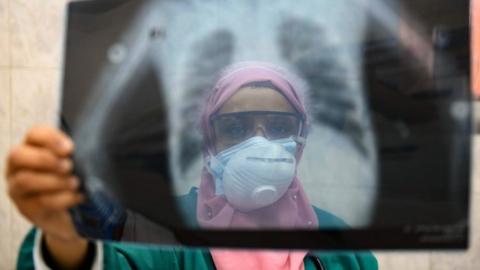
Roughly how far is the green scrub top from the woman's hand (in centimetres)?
11

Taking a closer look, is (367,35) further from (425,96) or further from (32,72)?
(32,72)

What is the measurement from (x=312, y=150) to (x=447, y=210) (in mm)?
120

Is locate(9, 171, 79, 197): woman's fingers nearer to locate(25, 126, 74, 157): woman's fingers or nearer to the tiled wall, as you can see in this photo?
locate(25, 126, 74, 157): woman's fingers

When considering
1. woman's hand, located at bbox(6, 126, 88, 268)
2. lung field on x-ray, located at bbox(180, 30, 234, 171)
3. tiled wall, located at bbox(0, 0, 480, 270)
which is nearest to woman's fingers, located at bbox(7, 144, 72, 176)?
woman's hand, located at bbox(6, 126, 88, 268)

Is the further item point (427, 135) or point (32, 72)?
point (32, 72)

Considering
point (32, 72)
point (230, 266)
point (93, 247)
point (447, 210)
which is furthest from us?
point (32, 72)

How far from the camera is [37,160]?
38 centimetres

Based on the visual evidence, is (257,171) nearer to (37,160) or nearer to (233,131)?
(233,131)

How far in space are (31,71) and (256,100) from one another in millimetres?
668

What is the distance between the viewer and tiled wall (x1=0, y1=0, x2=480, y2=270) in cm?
89

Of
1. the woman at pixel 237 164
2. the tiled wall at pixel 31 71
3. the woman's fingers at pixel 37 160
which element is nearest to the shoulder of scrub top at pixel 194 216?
the woman at pixel 237 164

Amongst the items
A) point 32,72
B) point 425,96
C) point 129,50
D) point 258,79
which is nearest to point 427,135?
point 425,96

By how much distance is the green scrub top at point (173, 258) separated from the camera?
499mm

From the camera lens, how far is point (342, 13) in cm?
39
